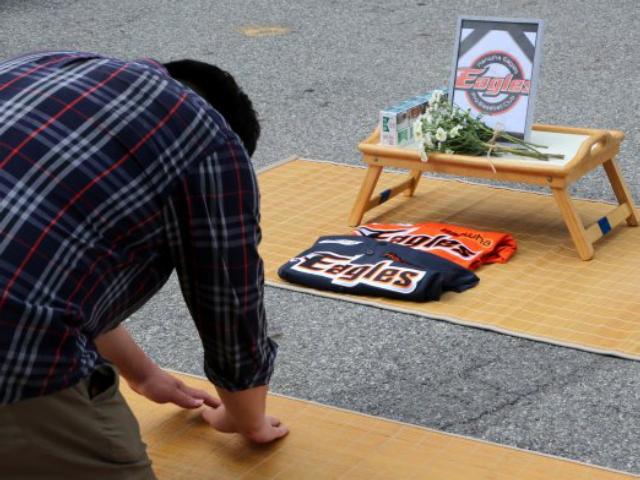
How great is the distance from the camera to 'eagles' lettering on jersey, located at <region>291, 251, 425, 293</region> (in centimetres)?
341

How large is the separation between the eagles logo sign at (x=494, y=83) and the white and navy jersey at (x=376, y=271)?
691 mm

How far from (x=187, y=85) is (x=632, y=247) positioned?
2342 millimetres

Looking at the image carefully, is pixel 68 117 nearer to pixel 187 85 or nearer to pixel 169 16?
pixel 187 85

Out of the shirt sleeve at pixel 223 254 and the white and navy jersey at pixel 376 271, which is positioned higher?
the shirt sleeve at pixel 223 254

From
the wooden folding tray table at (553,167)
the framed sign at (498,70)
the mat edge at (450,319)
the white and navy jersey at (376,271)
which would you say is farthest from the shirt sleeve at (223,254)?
the framed sign at (498,70)

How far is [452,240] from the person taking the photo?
369 cm

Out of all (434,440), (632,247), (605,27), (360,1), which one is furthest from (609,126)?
(360,1)

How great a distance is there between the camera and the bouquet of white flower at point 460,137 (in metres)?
3.76

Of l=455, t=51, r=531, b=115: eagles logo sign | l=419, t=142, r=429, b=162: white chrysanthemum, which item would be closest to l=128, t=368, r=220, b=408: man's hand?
l=419, t=142, r=429, b=162: white chrysanthemum

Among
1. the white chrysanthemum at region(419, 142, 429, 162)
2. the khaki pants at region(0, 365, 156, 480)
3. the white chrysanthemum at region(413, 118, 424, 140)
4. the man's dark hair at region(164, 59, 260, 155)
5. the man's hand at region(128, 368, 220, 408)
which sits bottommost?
the man's hand at region(128, 368, 220, 408)

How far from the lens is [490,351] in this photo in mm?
3084

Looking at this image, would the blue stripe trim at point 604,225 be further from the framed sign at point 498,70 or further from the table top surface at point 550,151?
the framed sign at point 498,70

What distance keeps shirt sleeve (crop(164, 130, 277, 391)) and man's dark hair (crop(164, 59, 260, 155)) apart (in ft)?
0.35

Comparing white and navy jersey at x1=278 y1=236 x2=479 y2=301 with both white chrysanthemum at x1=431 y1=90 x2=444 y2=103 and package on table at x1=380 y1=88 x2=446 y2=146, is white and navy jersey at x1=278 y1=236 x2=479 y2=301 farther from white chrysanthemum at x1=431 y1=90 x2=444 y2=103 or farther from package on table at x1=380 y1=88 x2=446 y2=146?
white chrysanthemum at x1=431 y1=90 x2=444 y2=103
